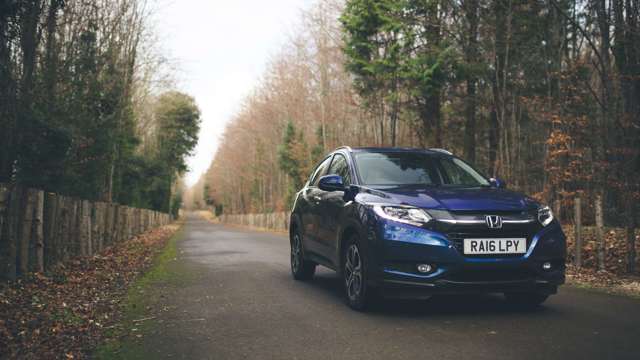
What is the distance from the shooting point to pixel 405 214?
603 centimetres

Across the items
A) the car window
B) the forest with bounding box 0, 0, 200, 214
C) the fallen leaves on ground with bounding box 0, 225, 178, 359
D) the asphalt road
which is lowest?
the fallen leaves on ground with bounding box 0, 225, 178, 359

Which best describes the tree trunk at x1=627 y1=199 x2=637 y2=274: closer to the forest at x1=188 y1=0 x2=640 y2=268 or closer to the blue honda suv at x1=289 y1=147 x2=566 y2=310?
the forest at x1=188 y1=0 x2=640 y2=268

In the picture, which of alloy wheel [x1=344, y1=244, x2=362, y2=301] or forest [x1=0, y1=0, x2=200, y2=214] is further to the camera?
forest [x1=0, y1=0, x2=200, y2=214]

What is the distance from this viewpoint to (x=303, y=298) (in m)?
7.66

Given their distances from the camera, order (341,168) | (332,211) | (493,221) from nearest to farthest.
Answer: (493,221) → (332,211) → (341,168)

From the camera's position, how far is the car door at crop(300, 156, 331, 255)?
8.35 meters

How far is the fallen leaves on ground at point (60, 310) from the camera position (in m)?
5.21

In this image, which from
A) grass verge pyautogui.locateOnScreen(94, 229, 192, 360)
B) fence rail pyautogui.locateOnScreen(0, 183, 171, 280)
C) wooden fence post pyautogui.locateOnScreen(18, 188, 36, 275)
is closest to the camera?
grass verge pyautogui.locateOnScreen(94, 229, 192, 360)

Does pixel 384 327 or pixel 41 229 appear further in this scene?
pixel 41 229

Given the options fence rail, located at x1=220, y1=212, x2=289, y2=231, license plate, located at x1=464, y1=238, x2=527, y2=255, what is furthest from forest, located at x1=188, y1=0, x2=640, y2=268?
fence rail, located at x1=220, y1=212, x2=289, y2=231

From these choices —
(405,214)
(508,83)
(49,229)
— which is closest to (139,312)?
(405,214)

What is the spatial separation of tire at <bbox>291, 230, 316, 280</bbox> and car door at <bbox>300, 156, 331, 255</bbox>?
0.34 m

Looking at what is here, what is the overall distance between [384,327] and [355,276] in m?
1.01

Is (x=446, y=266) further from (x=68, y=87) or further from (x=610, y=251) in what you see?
(x=68, y=87)
